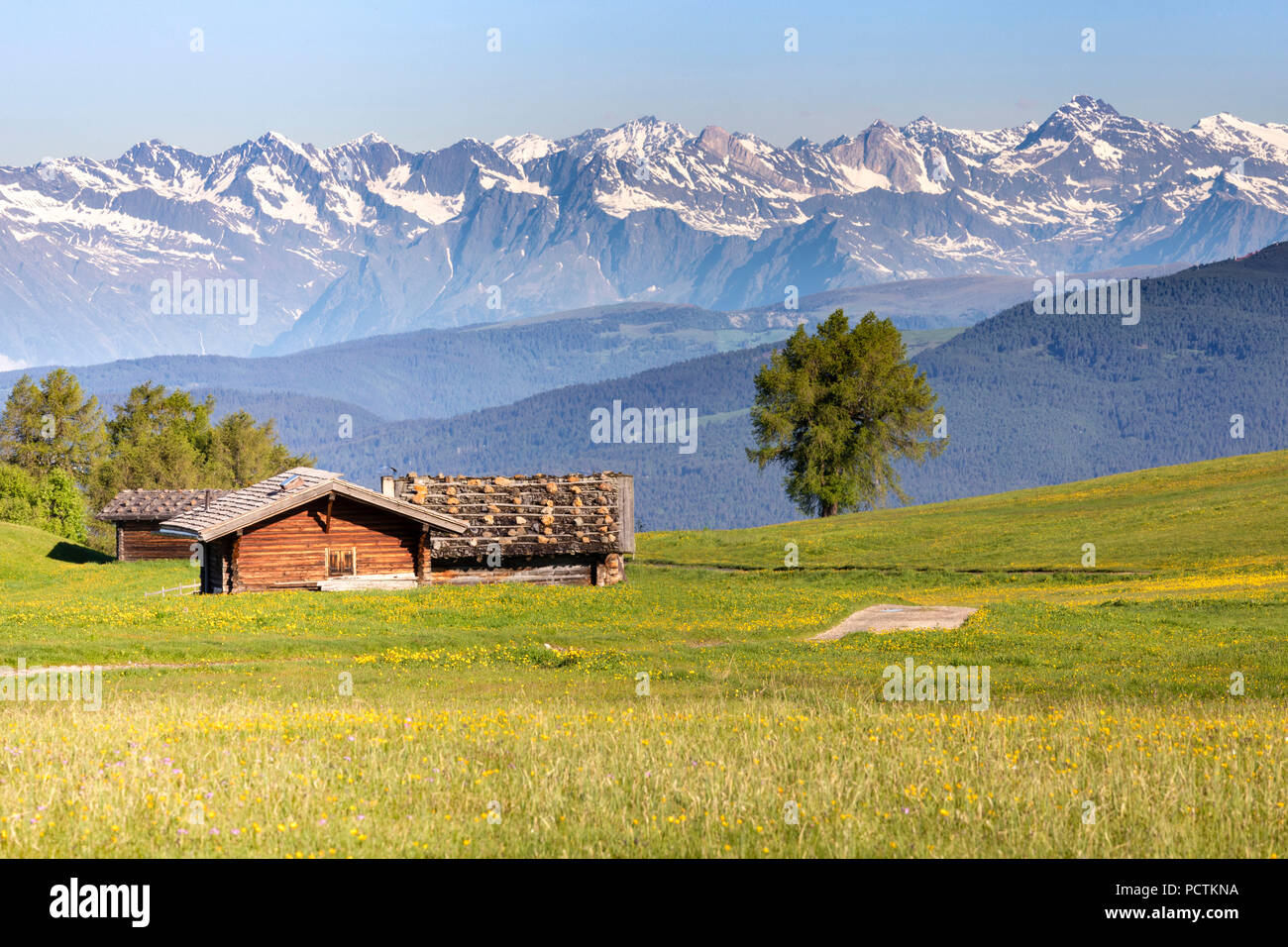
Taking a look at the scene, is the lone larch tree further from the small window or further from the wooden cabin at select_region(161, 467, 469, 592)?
the small window

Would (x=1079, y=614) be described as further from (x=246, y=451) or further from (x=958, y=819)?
(x=246, y=451)

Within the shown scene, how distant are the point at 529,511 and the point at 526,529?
3.79 ft

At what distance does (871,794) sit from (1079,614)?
28.5m

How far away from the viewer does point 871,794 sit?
11.2 meters

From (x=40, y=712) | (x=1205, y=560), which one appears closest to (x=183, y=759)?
(x=40, y=712)

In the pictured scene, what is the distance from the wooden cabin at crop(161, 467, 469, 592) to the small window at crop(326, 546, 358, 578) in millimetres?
37

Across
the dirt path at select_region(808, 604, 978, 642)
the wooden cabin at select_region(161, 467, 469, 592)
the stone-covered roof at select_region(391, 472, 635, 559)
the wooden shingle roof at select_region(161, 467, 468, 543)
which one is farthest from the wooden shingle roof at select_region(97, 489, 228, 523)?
the dirt path at select_region(808, 604, 978, 642)

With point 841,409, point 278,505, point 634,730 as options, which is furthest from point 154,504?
point 634,730

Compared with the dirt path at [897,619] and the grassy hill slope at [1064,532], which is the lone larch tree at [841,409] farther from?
the dirt path at [897,619]

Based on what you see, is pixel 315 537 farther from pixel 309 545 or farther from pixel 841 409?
pixel 841 409

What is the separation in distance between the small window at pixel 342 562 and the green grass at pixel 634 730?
4921 mm

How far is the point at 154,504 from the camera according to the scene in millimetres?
84562

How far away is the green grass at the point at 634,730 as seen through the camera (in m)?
9.89
